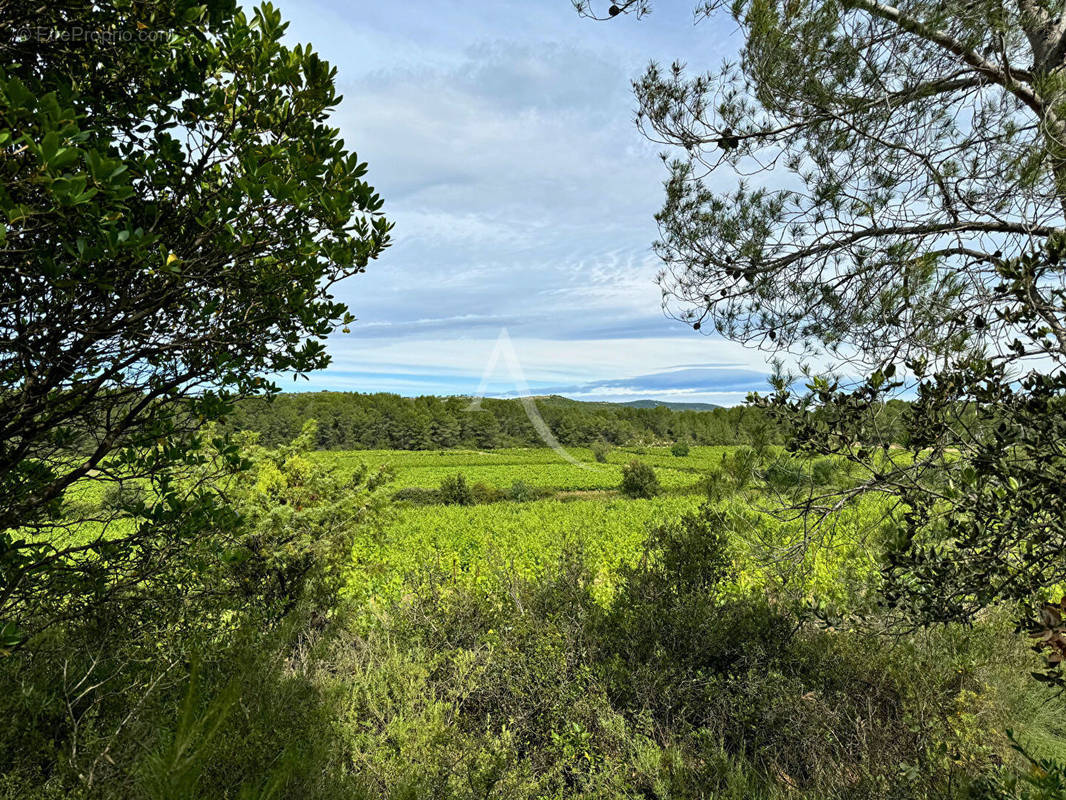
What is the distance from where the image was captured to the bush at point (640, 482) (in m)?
27.4

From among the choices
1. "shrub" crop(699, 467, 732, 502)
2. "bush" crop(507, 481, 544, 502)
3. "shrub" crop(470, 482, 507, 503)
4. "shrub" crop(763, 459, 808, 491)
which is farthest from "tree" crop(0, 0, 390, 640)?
"bush" crop(507, 481, 544, 502)

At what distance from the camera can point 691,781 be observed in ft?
12.3

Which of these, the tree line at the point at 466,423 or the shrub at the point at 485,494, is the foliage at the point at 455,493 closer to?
the shrub at the point at 485,494

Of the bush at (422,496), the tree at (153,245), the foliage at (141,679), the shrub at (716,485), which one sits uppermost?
the tree at (153,245)

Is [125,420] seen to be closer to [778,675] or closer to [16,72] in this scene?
[16,72]

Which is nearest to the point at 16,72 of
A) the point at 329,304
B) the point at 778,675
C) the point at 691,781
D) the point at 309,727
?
the point at 329,304

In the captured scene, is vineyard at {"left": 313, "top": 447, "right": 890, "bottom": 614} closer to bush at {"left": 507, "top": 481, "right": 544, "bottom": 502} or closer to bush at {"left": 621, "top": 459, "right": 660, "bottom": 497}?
bush at {"left": 621, "top": 459, "right": 660, "bottom": 497}

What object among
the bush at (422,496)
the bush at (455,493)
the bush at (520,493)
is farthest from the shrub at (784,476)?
the bush at (520,493)

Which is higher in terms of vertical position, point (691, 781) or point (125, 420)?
point (125, 420)

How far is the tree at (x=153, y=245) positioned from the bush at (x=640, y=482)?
86.2ft

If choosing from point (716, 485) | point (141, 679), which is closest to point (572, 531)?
point (716, 485)

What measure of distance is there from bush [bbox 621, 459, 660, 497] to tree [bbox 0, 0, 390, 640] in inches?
1035

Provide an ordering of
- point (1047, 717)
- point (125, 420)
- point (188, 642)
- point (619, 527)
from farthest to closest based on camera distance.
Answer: point (619, 527) < point (1047, 717) < point (188, 642) < point (125, 420)

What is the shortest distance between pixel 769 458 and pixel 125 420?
12.3 feet
